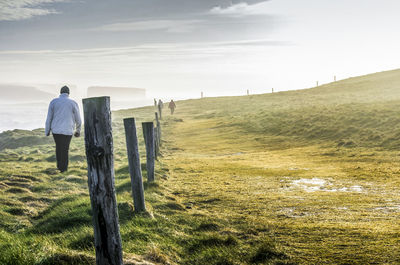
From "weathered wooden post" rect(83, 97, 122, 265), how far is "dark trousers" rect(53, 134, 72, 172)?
23.6ft

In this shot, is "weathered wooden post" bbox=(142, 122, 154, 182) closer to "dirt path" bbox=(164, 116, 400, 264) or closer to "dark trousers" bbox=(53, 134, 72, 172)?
"dirt path" bbox=(164, 116, 400, 264)

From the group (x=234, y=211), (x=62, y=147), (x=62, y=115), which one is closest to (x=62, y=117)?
(x=62, y=115)

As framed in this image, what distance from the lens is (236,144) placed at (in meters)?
23.4

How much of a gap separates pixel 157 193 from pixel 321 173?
247 inches

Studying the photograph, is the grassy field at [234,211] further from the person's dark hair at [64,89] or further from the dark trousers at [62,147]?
the person's dark hair at [64,89]

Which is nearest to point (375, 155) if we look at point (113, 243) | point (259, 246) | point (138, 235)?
point (259, 246)

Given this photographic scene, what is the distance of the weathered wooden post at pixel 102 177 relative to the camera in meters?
3.78

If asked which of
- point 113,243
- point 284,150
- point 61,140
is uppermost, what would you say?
point 61,140

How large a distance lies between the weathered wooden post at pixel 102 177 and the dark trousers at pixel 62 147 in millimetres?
7196

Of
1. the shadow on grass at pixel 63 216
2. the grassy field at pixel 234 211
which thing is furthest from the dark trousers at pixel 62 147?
the shadow on grass at pixel 63 216

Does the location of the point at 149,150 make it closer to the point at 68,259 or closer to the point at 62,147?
the point at 62,147

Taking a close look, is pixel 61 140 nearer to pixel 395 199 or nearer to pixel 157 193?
pixel 157 193

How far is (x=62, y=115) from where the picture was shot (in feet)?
34.0

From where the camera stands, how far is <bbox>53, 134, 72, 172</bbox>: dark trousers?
1049cm
